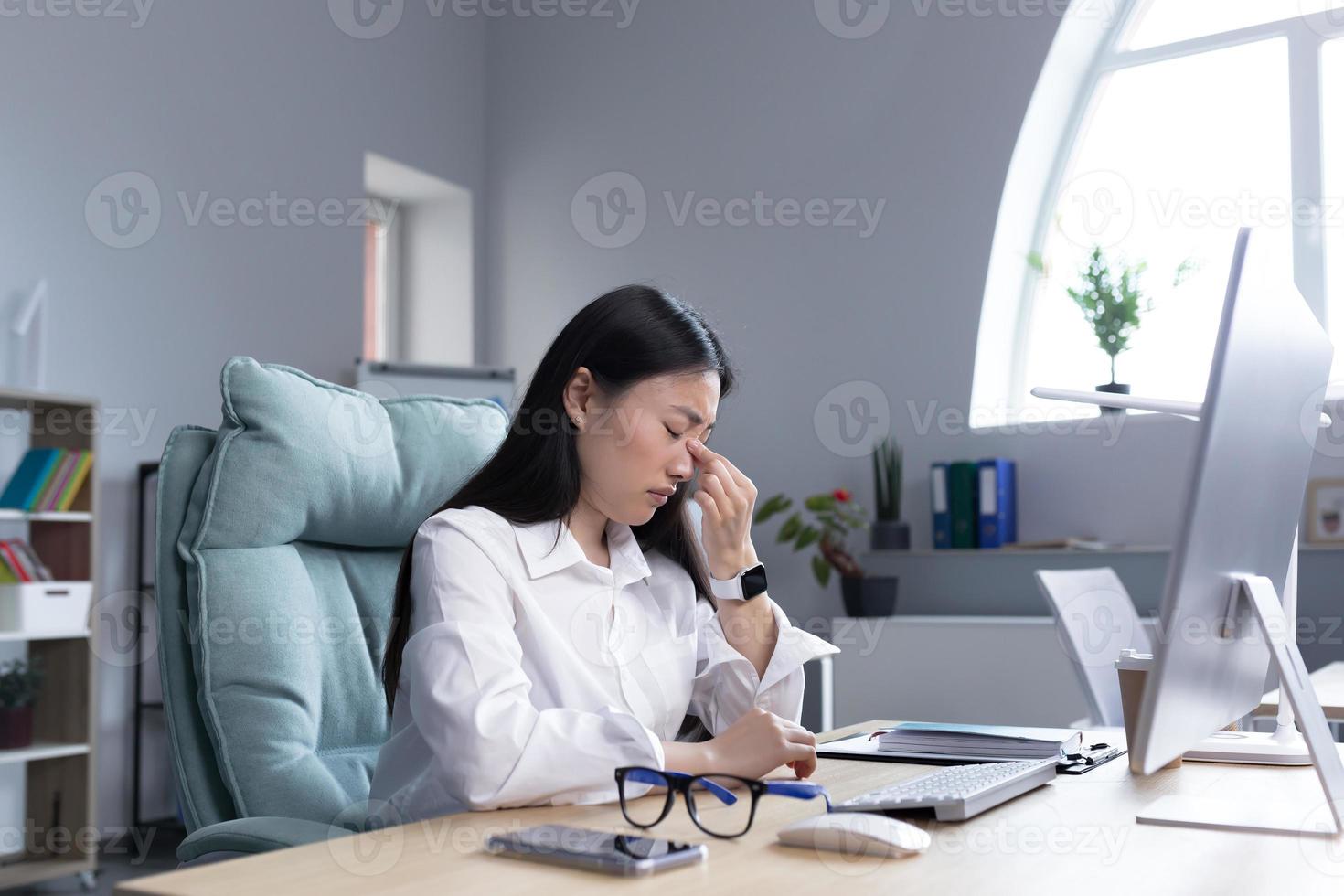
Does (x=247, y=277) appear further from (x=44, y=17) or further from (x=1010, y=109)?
(x=1010, y=109)

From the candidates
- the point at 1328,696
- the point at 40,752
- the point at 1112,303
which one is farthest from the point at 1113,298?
the point at 40,752

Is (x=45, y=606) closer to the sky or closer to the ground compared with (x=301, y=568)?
closer to the ground

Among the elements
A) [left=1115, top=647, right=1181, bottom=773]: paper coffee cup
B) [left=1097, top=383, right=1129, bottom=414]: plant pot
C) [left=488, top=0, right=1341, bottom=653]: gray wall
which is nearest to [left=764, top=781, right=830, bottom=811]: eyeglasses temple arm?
[left=1115, top=647, right=1181, bottom=773]: paper coffee cup

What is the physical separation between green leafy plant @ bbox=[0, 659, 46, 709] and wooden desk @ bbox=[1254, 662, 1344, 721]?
331 cm

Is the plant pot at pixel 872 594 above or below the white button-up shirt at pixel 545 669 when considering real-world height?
below

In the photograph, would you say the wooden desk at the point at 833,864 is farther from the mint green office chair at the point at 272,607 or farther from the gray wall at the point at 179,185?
the gray wall at the point at 179,185

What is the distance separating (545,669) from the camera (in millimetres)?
1436

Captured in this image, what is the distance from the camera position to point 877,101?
448 centimetres

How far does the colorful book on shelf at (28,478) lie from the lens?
11.5ft

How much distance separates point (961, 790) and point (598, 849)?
14.8 inches

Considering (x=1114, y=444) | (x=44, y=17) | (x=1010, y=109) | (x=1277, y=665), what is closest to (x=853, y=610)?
(x=1114, y=444)

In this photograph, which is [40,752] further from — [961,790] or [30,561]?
[961,790]

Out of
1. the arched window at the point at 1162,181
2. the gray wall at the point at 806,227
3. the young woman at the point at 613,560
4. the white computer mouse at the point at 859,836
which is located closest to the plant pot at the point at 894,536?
the gray wall at the point at 806,227

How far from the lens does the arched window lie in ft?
12.8
